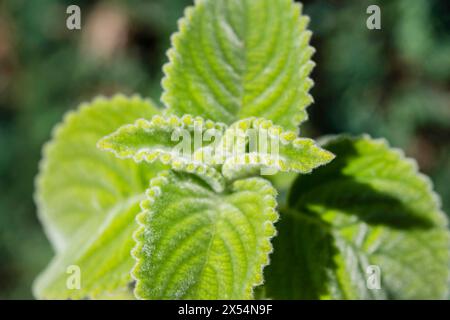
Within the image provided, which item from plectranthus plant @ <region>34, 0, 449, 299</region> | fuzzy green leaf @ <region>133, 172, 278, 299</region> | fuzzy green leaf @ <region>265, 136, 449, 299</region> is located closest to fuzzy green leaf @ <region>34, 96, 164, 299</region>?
plectranthus plant @ <region>34, 0, 449, 299</region>

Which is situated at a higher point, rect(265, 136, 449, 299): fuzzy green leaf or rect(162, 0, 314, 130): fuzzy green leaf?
rect(162, 0, 314, 130): fuzzy green leaf

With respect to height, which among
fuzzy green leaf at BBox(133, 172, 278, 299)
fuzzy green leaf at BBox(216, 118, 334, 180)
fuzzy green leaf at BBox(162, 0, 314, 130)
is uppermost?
fuzzy green leaf at BBox(162, 0, 314, 130)

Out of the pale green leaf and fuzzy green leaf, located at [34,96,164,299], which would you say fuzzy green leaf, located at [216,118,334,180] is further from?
fuzzy green leaf, located at [34,96,164,299]

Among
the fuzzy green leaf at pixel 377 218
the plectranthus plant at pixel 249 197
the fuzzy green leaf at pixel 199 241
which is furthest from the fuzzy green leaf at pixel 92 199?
the fuzzy green leaf at pixel 377 218

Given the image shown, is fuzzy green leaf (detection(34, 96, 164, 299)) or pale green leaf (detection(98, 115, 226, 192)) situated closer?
pale green leaf (detection(98, 115, 226, 192))

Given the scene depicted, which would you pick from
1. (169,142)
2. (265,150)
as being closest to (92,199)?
(169,142)

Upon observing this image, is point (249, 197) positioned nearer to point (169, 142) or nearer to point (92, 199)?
point (169, 142)

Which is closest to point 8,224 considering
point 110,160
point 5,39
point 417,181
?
point 5,39
